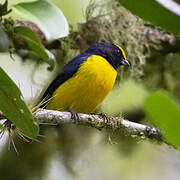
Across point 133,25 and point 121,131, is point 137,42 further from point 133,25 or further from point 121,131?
point 121,131

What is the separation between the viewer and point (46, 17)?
1.68m

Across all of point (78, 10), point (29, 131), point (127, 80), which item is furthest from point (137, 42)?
point (29, 131)

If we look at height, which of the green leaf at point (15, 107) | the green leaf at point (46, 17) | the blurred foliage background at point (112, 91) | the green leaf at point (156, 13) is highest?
the green leaf at point (156, 13)

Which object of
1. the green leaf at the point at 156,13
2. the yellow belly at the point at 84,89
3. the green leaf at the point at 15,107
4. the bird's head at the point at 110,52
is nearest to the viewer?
the green leaf at the point at 156,13

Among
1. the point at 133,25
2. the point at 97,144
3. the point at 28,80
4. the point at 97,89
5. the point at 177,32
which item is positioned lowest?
the point at 97,144

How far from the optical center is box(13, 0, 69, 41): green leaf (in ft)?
5.18

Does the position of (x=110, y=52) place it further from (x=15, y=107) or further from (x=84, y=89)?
(x=15, y=107)

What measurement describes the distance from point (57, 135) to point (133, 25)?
1.54 m

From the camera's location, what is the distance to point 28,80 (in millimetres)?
4305

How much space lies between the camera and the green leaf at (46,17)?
158cm

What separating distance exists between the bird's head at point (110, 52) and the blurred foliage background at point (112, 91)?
275 mm

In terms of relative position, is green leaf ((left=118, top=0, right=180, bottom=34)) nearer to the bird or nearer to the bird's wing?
the bird

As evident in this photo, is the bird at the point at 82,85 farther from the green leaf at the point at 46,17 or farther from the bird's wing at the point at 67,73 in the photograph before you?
the green leaf at the point at 46,17

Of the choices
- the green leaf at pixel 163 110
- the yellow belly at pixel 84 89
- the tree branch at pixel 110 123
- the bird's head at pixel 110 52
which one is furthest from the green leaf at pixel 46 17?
the bird's head at pixel 110 52
